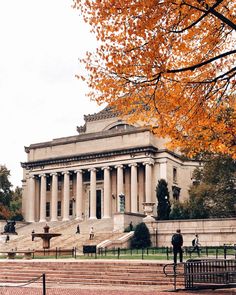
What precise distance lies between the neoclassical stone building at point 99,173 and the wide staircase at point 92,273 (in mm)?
40591

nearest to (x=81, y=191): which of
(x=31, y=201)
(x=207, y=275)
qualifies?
(x=31, y=201)

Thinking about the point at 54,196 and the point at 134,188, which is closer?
the point at 134,188

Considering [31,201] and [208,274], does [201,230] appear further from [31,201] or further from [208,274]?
[31,201]

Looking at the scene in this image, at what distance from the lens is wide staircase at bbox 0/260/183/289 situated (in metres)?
22.2

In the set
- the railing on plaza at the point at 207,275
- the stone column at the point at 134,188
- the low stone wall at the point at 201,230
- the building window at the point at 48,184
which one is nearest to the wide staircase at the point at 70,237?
the low stone wall at the point at 201,230

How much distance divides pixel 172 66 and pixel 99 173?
55890 millimetres

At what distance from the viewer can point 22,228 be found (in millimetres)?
71750

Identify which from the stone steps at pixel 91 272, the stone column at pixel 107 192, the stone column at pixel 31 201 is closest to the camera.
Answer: the stone steps at pixel 91 272

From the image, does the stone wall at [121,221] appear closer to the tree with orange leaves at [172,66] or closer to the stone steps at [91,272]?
the stone steps at [91,272]

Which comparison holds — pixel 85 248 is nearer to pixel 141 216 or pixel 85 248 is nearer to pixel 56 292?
pixel 56 292

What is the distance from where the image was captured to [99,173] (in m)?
74.6

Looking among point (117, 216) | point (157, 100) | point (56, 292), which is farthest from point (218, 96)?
point (117, 216)

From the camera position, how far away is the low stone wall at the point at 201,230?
47875 mm

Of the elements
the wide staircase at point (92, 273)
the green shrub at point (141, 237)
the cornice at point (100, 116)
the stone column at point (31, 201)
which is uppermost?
the cornice at point (100, 116)
